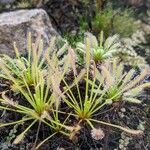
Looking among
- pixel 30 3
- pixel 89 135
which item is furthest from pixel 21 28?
pixel 89 135

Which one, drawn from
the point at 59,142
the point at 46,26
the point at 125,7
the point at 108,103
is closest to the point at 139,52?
the point at 125,7

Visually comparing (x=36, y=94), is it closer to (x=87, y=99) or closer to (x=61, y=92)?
(x=61, y=92)

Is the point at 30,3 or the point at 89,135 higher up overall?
the point at 30,3

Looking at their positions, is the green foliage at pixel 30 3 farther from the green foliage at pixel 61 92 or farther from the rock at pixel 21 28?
the green foliage at pixel 61 92

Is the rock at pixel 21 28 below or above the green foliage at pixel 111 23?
above

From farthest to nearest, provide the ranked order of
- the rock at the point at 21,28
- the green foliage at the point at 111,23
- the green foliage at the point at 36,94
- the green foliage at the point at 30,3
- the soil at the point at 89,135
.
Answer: the green foliage at the point at 30,3, the green foliage at the point at 111,23, the rock at the point at 21,28, the soil at the point at 89,135, the green foliage at the point at 36,94

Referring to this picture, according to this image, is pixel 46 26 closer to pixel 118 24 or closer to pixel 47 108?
pixel 118 24

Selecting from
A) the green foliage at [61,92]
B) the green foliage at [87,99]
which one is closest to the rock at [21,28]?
the green foliage at [61,92]

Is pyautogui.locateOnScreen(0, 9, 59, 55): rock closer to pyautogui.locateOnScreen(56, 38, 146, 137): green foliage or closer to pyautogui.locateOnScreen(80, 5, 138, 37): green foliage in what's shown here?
pyautogui.locateOnScreen(80, 5, 138, 37): green foliage
